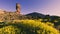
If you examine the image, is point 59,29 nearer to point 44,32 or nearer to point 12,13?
point 44,32

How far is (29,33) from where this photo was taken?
21.2 metres

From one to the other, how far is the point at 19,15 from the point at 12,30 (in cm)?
2015

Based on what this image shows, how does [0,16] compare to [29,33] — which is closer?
[29,33]

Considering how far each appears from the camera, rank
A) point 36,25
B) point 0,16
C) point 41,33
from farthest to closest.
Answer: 1. point 0,16
2. point 36,25
3. point 41,33

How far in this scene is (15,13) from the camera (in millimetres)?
43938

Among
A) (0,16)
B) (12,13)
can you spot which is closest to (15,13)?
(12,13)

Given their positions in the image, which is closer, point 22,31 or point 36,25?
point 22,31

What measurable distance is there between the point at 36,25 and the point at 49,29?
213cm

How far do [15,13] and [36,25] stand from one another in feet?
69.0

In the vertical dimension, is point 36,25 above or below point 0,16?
above

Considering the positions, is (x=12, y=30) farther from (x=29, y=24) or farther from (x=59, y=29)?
(x=59, y=29)

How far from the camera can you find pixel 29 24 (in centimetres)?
2411

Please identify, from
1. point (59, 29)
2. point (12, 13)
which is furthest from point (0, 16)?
point (59, 29)

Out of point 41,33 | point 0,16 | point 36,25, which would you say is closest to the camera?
point 41,33
